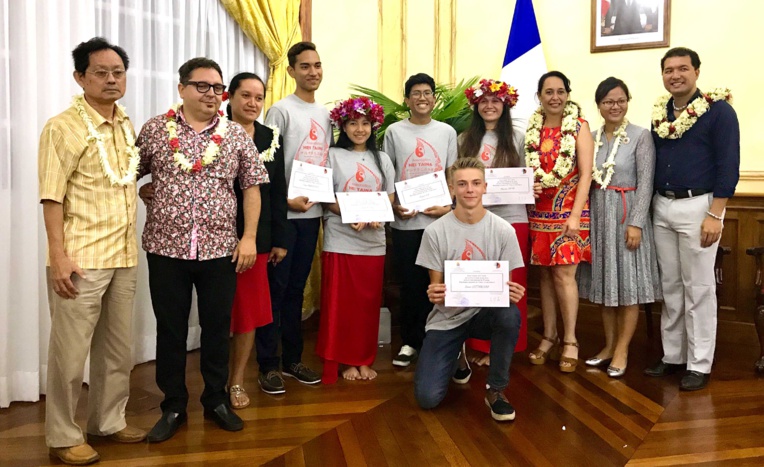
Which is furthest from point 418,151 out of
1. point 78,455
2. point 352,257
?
point 78,455

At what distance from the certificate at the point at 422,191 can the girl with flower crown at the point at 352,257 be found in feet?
0.40

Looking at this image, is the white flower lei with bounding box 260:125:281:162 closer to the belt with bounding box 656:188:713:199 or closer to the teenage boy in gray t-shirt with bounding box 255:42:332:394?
the teenage boy in gray t-shirt with bounding box 255:42:332:394

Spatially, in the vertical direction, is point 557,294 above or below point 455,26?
below

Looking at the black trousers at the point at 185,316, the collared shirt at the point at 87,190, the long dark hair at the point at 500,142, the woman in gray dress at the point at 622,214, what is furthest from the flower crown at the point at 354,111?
the woman in gray dress at the point at 622,214

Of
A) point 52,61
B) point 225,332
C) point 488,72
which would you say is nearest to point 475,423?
point 225,332

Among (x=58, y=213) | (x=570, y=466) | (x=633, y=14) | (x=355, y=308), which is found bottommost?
(x=570, y=466)

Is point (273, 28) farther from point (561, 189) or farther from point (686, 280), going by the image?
point (686, 280)

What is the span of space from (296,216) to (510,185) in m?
1.16

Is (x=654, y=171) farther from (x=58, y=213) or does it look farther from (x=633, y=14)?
(x=58, y=213)

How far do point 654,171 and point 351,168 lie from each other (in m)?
1.64

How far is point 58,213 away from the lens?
224cm

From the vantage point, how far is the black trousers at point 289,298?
312cm

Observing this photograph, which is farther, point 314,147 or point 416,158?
point 416,158

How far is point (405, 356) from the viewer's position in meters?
3.60
